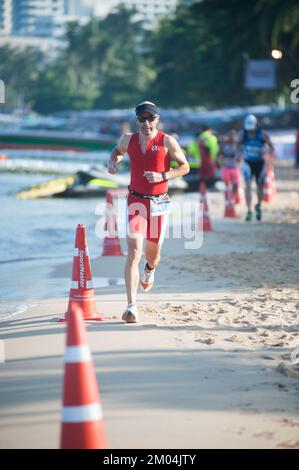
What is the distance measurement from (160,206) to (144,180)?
28cm

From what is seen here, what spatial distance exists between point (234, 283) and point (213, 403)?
18.8 ft

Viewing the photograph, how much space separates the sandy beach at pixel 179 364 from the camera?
6504 mm

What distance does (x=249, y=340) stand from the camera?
9.15 metres

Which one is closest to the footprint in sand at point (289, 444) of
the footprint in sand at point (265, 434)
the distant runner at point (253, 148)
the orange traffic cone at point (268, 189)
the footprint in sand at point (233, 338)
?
the footprint in sand at point (265, 434)

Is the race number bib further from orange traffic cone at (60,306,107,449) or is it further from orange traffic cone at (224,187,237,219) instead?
orange traffic cone at (224,187,237,219)

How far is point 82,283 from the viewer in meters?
10.1

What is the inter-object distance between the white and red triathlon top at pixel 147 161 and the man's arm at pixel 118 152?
0.21ft

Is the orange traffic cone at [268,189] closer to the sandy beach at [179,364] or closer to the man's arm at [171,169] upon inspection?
the sandy beach at [179,364]

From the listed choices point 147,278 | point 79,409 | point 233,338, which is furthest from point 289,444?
point 147,278

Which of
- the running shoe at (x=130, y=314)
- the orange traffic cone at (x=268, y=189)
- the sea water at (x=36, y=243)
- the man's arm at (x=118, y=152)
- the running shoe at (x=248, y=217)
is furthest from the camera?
the orange traffic cone at (x=268, y=189)
